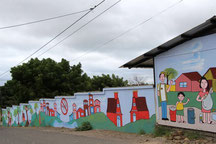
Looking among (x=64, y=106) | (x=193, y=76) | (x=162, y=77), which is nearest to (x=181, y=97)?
(x=193, y=76)

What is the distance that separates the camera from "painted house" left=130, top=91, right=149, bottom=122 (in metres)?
10.2

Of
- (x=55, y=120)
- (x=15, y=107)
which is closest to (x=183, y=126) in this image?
(x=55, y=120)

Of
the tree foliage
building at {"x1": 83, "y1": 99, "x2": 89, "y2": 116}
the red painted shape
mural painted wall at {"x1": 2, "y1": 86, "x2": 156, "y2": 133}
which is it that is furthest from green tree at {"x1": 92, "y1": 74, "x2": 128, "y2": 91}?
building at {"x1": 83, "y1": 99, "x2": 89, "y2": 116}

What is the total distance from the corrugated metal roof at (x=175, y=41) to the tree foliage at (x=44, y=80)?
16977 millimetres

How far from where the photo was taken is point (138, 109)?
34.4 feet

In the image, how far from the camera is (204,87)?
25.7ft

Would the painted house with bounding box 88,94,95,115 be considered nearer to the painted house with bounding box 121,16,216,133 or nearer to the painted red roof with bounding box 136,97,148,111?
the painted red roof with bounding box 136,97,148,111

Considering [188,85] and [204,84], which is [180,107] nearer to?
[188,85]

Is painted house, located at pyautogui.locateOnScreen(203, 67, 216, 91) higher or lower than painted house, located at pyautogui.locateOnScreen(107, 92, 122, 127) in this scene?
higher

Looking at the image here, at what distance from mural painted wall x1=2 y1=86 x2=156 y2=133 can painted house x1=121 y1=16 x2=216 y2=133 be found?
2.50ft

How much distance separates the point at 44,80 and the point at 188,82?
20.5m

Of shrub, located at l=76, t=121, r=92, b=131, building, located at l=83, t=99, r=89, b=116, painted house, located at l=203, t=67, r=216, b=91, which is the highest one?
painted house, located at l=203, t=67, r=216, b=91

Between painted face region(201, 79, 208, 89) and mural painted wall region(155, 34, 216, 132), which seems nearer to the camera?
mural painted wall region(155, 34, 216, 132)

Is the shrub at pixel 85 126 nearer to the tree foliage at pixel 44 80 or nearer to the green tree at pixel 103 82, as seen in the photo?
→ the tree foliage at pixel 44 80
